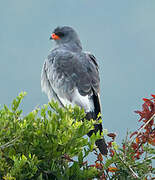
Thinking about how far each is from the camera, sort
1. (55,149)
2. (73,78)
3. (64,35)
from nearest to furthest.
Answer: (55,149) → (73,78) → (64,35)

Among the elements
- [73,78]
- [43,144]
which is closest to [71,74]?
[73,78]

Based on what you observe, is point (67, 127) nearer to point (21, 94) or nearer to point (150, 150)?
point (21, 94)

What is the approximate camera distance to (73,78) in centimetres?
675

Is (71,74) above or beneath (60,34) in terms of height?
beneath

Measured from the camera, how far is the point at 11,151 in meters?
3.60

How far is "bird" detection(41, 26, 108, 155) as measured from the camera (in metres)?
6.54

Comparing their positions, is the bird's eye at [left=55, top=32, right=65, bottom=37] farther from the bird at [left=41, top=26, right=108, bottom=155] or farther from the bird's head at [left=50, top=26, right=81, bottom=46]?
the bird at [left=41, top=26, right=108, bottom=155]

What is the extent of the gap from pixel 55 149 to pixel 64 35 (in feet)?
15.3

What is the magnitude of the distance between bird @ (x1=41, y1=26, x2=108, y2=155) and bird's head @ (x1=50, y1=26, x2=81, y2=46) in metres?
0.21

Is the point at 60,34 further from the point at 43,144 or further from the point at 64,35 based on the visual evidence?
the point at 43,144

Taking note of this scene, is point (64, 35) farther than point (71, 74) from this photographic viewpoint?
Yes

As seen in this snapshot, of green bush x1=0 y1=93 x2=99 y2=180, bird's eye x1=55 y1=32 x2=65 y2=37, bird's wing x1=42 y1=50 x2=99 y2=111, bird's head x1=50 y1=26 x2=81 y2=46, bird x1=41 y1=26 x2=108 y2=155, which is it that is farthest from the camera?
bird's eye x1=55 y1=32 x2=65 y2=37

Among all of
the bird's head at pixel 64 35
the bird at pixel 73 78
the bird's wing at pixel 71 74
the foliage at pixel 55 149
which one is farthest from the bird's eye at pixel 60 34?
the foliage at pixel 55 149

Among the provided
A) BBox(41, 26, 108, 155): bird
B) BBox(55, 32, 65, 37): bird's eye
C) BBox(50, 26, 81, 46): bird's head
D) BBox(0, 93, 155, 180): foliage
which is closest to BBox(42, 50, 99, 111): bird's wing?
BBox(41, 26, 108, 155): bird
